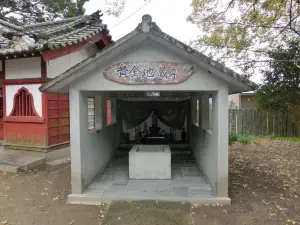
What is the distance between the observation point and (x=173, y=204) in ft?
17.5

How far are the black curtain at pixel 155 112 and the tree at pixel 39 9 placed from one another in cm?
933

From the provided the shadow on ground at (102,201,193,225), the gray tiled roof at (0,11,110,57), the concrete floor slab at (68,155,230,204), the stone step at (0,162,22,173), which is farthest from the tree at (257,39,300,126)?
the stone step at (0,162,22,173)

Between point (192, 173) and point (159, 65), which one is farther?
point (192, 173)

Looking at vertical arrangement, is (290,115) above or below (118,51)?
below

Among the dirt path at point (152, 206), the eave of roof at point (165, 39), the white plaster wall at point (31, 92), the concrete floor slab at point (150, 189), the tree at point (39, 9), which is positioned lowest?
the dirt path at point (152, 206)

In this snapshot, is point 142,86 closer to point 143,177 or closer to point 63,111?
point 143,177

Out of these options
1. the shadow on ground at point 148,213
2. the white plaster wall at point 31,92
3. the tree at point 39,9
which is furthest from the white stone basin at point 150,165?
the tree at point 39,9

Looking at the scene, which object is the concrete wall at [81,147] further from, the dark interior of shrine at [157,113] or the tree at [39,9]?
the tree at [39,9]

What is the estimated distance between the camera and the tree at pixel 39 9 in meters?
17.0

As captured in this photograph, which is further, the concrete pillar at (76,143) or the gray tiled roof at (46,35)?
the gray tiled roof at (46,35)

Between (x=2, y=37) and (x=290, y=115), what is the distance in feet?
51.8

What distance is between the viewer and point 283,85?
14.7 meters

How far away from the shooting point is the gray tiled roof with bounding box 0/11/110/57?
7867mm

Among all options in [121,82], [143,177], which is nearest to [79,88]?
[121,82]
